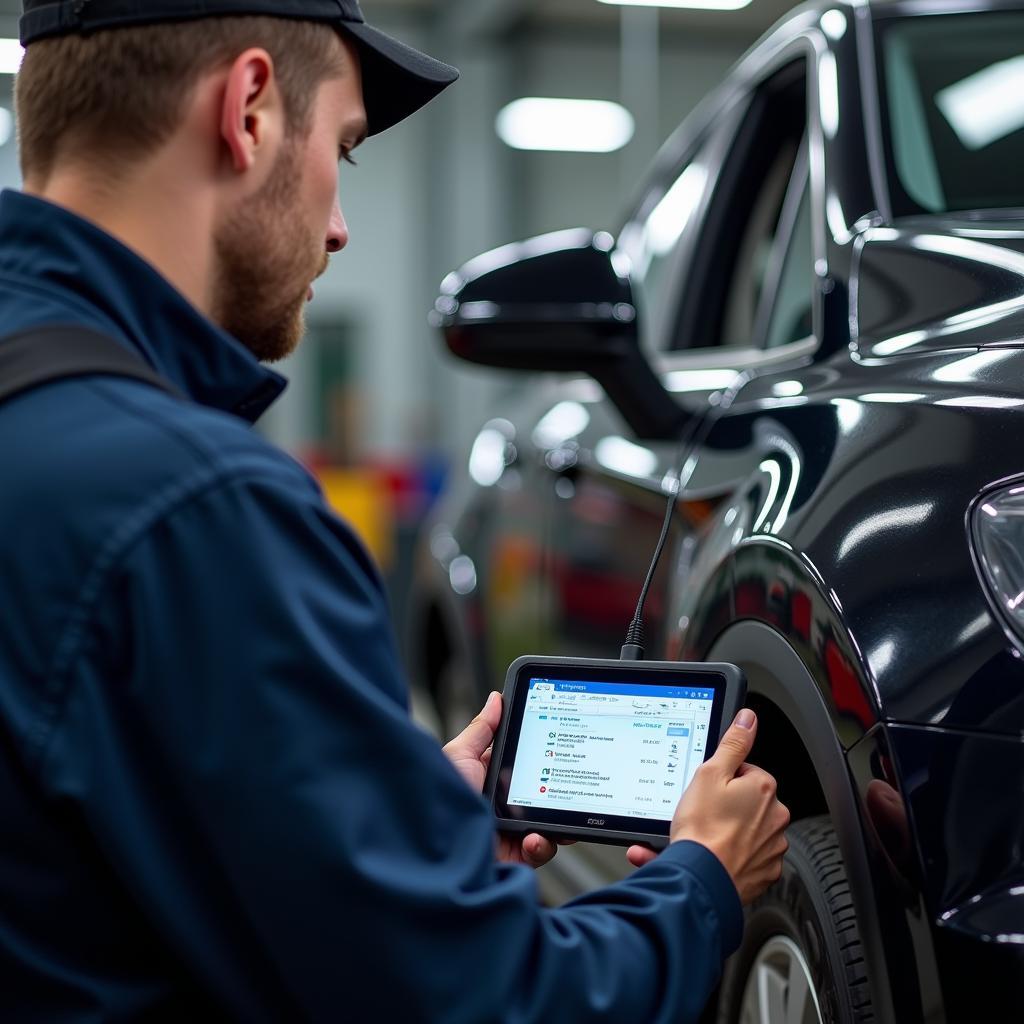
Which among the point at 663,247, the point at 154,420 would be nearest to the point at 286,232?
the point at 154,420

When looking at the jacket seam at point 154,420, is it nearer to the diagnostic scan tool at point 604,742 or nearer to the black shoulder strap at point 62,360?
the black shoulder strap at point 62,360

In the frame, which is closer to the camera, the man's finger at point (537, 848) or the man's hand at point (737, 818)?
the man's hand at point (737, 818)

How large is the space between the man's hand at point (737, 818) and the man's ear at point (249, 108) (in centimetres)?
58

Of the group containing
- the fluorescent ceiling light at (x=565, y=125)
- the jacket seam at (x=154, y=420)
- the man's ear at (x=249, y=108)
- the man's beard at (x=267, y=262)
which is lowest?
the jacket seam at (x=154, y=420)

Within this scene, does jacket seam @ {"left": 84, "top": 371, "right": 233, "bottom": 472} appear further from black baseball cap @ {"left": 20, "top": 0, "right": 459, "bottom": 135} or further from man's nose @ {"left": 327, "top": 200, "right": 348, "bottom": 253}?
man's nose @ {"left": 327, "top": 200, "right": 348, "bottom": 253}

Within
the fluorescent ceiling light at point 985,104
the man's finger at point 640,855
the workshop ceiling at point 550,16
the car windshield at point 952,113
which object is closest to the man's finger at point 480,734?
the man's finger at point 640,855

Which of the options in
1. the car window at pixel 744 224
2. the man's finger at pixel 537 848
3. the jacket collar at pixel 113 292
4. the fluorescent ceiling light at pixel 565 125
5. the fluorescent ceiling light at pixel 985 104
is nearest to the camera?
the jacket collar at pixel 113 292

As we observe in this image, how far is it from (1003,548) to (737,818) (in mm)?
291

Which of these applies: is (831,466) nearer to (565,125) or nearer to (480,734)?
(480,734)

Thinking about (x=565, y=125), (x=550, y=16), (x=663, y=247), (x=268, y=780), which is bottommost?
(x=268, y=780)

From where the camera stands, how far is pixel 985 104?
1.96 m

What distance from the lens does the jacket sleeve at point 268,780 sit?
2.77 ft

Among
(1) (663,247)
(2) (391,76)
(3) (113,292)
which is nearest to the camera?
(3) (113,292)

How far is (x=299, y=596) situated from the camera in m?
0.87
